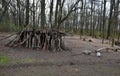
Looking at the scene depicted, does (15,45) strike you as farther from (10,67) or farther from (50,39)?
(10,67)

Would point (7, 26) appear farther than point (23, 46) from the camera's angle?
Yes

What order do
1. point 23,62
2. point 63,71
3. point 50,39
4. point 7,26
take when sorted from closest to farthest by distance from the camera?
point 63,71, point 23,62, point 50,39, point 7,26

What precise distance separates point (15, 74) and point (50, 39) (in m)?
5.36

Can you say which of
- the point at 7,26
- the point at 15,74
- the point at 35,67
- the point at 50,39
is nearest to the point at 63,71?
the point at 35,67

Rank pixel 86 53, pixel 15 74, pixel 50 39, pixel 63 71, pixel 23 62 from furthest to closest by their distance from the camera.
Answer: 1. pixel 50 39
2. pixel 86 53
3. pixel 23 62
4. pixel 63 71
5. pixel 15 74

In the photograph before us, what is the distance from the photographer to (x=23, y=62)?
7535 millimetres

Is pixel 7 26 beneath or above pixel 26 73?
above

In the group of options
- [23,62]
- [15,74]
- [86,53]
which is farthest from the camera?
[86,53]

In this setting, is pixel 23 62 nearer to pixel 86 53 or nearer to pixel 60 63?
pixel 60 63

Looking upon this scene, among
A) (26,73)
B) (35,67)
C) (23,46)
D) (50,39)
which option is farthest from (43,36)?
(26,73)

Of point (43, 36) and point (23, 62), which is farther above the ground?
point (43, 36)

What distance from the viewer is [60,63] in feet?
26.0

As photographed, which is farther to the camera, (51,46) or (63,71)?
(51,46)

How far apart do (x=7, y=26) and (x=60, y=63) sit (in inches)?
676
